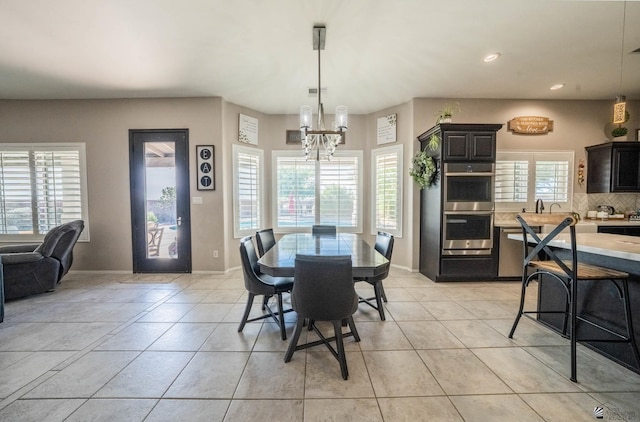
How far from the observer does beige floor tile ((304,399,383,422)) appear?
1.54m

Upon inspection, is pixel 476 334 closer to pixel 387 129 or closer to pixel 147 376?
pixel 147 376

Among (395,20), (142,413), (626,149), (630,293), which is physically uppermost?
(395,20)

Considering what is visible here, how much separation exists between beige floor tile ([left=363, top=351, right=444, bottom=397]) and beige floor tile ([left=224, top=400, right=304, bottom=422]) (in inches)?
22.2

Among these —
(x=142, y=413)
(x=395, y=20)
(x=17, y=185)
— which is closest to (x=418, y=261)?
(x=395, y=20)

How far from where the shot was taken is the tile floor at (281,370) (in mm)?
1602

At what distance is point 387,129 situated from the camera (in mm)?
4773

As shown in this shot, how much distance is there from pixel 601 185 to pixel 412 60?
3957 millimetres

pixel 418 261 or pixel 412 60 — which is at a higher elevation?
pixel 412 60

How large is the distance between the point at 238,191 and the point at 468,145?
12.6 feet

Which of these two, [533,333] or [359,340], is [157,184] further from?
[533,333]

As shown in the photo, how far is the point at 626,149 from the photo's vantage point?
4086mm

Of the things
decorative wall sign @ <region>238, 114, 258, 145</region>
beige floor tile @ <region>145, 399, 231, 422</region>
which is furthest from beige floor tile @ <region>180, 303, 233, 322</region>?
decorative wall sign @ <region>238, 114, 258, 145</region>

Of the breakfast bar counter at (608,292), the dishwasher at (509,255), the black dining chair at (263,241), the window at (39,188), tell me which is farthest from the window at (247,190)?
the breakfast bar counter at (608,292)

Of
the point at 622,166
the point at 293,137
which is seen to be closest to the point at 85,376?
the point at 293,137
